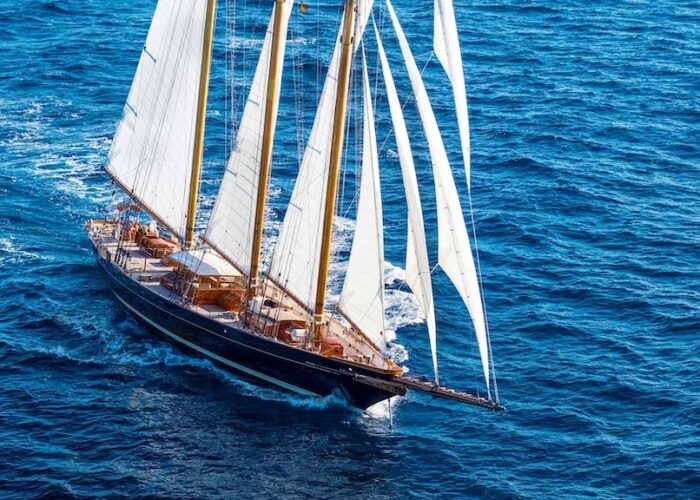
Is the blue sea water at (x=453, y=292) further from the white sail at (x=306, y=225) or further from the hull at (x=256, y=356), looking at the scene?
the white sail at (x=306, y=225)

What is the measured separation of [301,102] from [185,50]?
34308mm

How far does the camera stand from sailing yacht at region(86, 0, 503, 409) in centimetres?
7888

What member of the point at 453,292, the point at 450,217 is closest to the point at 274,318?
the point at 450,217

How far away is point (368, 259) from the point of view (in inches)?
3302

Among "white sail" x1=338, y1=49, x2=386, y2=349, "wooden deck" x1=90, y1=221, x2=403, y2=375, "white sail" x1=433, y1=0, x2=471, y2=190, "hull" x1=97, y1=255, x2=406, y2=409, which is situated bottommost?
"hull" x1=97, y1=255, x2=406, y2=409

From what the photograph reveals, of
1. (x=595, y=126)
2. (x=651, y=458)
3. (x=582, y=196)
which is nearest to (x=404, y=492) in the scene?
(x=651, y=458)

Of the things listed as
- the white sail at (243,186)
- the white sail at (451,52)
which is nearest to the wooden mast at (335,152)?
the white sail at (243,186)

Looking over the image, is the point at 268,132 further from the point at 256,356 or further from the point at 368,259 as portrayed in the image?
the point at 256,356

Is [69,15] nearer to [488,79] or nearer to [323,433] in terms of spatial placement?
[488,79]

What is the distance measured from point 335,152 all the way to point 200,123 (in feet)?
51.8

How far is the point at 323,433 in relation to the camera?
277 feet

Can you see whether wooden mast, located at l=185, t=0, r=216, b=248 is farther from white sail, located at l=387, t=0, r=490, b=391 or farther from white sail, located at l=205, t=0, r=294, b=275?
white sail, located at l=387, t=0, r=490, b=391

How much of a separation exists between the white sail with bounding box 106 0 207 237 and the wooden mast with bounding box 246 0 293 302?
8.90m

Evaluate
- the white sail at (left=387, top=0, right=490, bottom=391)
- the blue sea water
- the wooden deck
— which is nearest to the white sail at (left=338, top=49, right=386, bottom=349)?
the wooden deck
